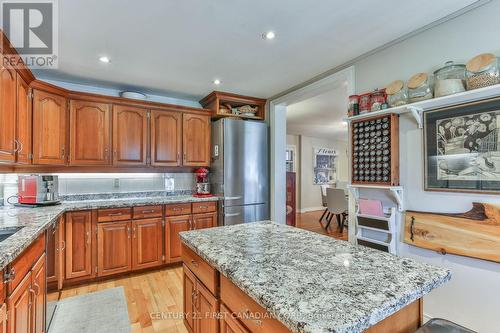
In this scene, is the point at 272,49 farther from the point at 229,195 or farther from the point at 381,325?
the point at 381,325

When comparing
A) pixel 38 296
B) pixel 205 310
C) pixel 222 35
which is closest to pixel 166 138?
pixel 222 35

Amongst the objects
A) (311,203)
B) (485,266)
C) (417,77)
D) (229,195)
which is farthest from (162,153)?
(311,203)

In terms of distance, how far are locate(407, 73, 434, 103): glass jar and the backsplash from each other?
10.1ft

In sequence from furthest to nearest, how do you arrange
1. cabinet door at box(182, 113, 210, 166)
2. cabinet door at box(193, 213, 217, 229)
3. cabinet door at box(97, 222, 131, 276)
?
cabinet door at box(182, 113, 210, 166) < cabinet door at box(193, 213, 217, 229) < cabinet door at box(97, 222, 131, 276)

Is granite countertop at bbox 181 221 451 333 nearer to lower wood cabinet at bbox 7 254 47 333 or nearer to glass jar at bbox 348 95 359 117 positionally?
lower wood cabinet at bbox 7 254 47 333

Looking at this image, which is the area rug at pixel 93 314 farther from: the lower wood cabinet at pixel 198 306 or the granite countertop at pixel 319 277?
the granite countertop at pixel 319 277

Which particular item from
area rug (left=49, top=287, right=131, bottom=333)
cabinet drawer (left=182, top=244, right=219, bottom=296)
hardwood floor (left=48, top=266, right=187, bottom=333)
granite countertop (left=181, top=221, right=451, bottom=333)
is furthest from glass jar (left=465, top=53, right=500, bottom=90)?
area rug (left=49, top=287, right=131, bottom=333)

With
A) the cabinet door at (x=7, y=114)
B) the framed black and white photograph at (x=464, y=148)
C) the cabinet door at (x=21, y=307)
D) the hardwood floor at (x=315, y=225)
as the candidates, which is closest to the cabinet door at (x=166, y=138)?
the cabinet door at (x=7, y=114)

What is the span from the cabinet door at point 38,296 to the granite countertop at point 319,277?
96cm

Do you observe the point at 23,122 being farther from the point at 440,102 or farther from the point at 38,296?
the point at 440,102

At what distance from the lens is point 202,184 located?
3.77m

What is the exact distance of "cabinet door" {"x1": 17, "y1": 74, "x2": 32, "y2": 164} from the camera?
224cm

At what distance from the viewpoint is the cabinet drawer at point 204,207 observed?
3.39 metres

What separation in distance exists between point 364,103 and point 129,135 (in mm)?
2838
